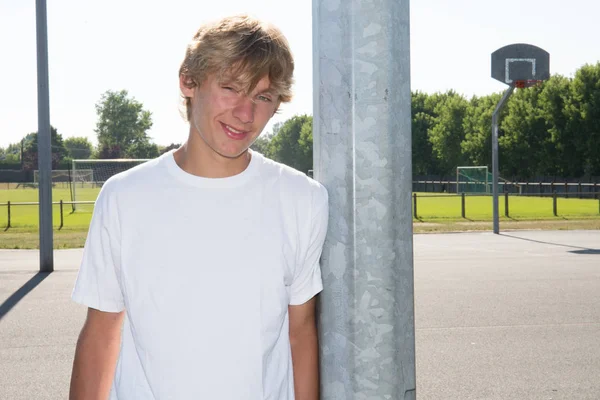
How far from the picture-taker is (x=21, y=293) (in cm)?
988

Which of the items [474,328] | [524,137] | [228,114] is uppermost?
[524,137]

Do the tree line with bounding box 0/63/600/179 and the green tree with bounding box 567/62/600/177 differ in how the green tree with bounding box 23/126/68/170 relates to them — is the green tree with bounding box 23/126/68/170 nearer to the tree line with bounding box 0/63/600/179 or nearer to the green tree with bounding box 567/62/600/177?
the tree line with bounding box 0/63/600/179

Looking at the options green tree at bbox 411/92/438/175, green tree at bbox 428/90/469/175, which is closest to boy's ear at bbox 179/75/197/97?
green tree at bbox 428/90/469/175

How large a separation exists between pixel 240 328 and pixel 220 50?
611mm

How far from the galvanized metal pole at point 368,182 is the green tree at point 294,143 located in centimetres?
14645

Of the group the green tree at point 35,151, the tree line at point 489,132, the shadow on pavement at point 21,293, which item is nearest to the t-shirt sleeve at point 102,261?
the shadow on pavement at point 21,293

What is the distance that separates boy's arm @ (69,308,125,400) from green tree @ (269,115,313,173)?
480ft

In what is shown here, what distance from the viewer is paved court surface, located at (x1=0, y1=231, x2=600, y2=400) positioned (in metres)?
5.71

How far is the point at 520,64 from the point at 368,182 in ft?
68.0

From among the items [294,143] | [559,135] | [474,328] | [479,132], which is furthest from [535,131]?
[294,143]

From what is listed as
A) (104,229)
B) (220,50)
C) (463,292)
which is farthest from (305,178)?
(463,292)

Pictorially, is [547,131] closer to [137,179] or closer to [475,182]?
[475,182]

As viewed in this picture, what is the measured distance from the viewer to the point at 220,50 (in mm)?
1809

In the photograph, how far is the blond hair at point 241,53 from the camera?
180 cm
